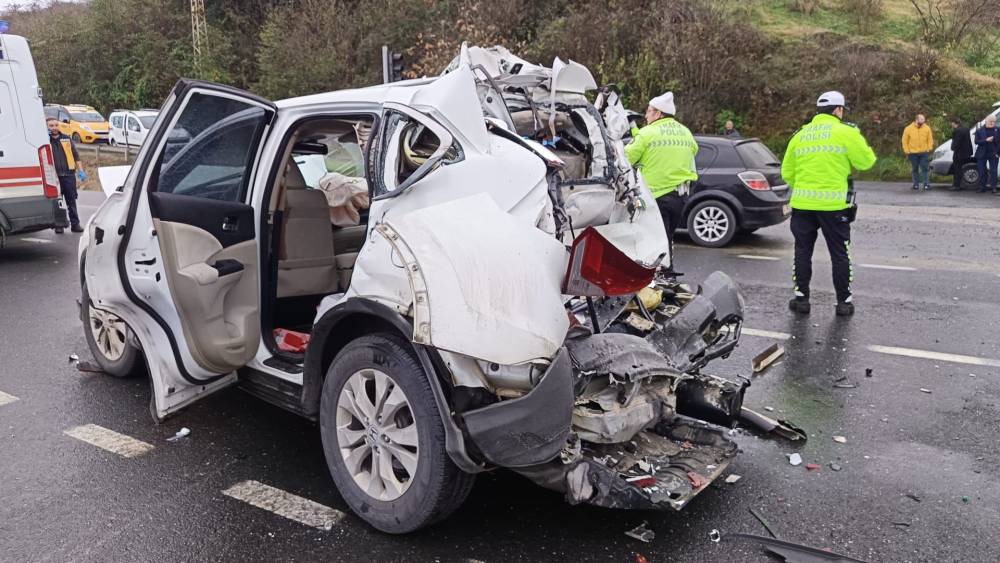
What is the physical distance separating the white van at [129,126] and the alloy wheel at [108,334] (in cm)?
2388

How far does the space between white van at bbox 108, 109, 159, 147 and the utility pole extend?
737 centimetres

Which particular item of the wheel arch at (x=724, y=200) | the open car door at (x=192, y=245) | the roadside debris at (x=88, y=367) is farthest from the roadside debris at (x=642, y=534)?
the wheel arch at (x=724, y=200)

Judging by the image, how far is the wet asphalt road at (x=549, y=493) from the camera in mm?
3176

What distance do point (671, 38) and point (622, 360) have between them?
72.8ft

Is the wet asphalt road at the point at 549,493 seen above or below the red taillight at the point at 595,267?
below

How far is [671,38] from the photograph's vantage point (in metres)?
23.3

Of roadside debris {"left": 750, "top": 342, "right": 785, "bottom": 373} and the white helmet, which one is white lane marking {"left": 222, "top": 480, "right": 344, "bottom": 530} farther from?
the white helmet

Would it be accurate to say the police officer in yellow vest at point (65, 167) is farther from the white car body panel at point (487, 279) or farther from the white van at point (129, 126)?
the white van at point (129, 126)

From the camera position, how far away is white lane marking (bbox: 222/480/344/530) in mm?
3380

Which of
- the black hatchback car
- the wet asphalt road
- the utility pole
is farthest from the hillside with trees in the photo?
the wet asphalt road

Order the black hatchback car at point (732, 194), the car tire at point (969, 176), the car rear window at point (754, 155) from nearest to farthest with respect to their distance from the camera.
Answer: the black hatchback car at point (732, 194)
the car rear window at point (754, 155)
the car tire at point (969, 176)

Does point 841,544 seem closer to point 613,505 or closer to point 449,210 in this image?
point 613,505

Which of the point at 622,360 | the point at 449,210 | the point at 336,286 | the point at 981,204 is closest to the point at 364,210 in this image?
the point at 336,286

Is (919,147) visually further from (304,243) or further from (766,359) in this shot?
(304,243)
